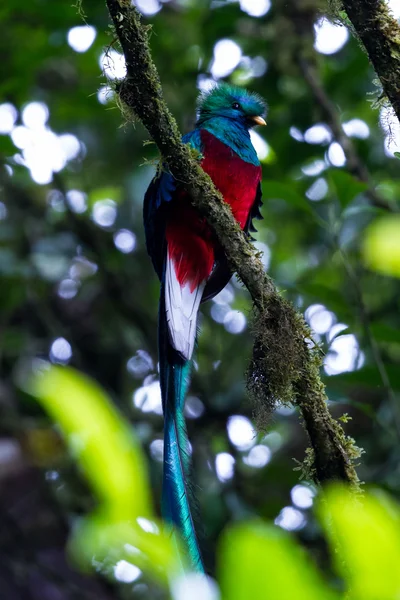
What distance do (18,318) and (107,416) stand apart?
393cm

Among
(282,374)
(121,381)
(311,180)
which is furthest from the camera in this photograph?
(121,381)

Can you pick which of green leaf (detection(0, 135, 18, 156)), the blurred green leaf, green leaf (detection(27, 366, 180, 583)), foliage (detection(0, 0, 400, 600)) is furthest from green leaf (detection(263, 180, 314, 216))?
green leaf (detection(27, 366, 180, 583))

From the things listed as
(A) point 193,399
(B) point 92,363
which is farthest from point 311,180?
(B) point 92,363

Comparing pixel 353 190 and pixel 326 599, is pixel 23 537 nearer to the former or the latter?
pixel 353 190

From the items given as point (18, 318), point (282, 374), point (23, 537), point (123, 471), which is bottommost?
point (123, 471)

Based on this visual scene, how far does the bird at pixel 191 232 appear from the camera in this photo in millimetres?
2699

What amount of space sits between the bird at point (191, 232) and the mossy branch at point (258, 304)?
0.49 m

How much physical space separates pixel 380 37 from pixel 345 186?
1.24 metres

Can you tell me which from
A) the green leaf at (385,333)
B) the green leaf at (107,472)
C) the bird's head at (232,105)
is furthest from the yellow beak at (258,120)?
the green leaf at (107,472)

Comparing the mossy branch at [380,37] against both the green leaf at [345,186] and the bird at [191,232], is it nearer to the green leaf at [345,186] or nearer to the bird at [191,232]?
the bird at [191,232]

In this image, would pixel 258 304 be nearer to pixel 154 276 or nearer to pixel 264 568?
pixel 264 568

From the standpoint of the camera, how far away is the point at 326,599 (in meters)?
0.62

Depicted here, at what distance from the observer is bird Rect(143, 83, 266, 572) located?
2.70 m

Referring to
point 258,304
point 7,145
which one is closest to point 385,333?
point 258,304
